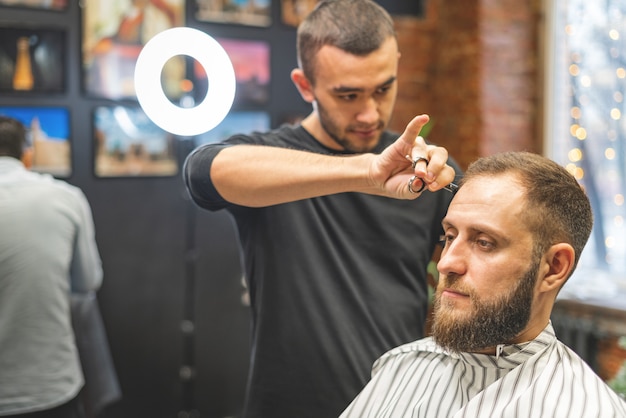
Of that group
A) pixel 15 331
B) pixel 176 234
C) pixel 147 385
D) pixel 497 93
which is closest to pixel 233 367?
pixel 147 385

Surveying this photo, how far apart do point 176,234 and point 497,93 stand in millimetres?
2153

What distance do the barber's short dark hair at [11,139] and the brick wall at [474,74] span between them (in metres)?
2.50

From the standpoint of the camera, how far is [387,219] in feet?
5.86

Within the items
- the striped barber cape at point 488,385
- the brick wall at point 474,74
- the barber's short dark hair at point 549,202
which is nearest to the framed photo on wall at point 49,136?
the brick wall at point 474,74

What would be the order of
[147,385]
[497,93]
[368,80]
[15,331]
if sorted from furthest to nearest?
[497,93]
[147,385]
[15,331]
[368,80]

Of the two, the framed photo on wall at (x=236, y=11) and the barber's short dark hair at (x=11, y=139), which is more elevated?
the framed photo on wall at (x=236, y=11)

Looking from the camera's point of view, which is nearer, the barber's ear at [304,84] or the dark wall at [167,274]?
the barber's ear at [304,84]

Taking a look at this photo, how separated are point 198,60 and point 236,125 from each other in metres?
1.59

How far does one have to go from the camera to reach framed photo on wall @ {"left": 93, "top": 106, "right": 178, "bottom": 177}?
3.78 meters

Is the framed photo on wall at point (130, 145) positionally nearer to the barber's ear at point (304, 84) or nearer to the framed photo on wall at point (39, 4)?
the framed photo on wall at point (39, 4)

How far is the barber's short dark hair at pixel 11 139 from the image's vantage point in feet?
8.34

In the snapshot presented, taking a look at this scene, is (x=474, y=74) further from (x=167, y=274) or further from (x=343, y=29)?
(x=343, y=29)

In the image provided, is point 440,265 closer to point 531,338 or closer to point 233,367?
point 531,338

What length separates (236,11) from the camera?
4105 millimetres
